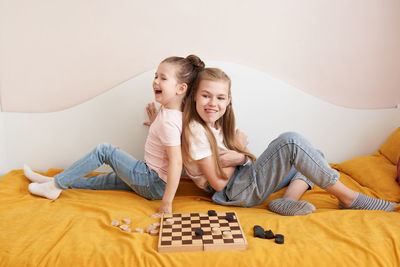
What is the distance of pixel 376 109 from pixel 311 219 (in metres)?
1.01

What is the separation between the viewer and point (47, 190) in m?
1.59

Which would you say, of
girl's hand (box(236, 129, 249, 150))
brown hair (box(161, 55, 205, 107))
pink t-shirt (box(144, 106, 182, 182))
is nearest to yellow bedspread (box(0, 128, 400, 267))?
pink t-shirt (box(144, 106, 182, 182))

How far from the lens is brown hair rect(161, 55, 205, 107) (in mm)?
1584

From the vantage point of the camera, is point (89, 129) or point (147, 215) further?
point (89, 129)

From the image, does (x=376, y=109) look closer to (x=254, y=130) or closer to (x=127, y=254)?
(x=254, y=130)

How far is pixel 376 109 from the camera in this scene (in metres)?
2.05

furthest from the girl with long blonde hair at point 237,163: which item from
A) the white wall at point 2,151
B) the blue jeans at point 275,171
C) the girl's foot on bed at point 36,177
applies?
the white wall at point 2,151

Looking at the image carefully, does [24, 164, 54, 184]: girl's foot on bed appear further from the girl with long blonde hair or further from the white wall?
the girl with long blonde hair

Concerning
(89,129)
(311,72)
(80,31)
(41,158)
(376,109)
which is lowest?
(41,158)

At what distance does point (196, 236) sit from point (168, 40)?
1.09m

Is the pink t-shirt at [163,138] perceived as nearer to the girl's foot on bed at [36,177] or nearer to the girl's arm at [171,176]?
the girl's arm at [171,176]

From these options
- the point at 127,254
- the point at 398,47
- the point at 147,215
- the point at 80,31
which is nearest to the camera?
the point at 127,254

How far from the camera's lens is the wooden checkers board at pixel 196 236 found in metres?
1.16

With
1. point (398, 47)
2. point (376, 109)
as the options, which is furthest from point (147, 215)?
point (398, 47)
